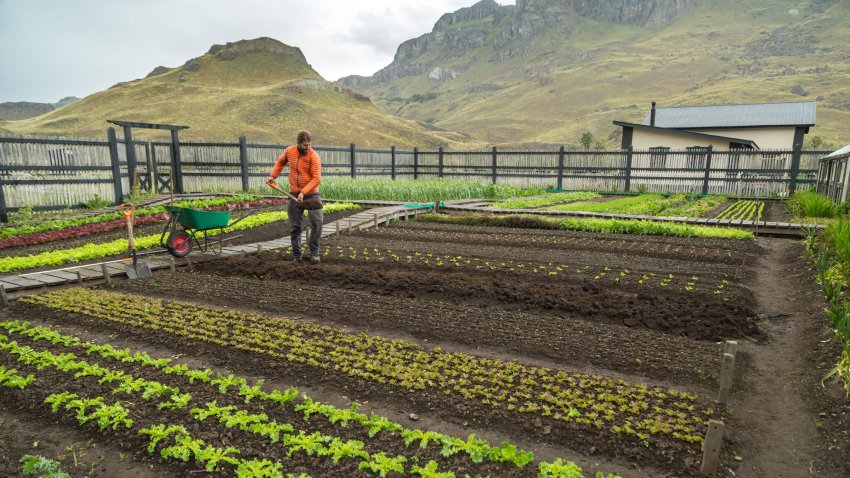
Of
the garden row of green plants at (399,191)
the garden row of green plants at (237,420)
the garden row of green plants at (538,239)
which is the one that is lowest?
the garden row of green plants at (237,420)

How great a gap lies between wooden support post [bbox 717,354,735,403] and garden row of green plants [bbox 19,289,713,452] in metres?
0.15

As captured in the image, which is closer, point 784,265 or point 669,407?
point 669,407

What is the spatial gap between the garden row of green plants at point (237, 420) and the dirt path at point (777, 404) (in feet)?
4.23

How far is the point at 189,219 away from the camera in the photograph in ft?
23.6

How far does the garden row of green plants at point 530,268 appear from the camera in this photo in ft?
21.0

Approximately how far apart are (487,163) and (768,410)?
2070cm

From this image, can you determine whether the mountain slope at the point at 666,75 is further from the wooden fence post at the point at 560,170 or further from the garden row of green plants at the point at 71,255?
the garden row of green plants at the point at 71,255

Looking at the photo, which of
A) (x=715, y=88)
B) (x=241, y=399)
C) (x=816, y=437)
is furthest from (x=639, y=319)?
(x=715, y=88)

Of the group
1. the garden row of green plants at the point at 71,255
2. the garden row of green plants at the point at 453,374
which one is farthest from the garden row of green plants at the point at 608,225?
the garden row of green plants at the point at 453,374

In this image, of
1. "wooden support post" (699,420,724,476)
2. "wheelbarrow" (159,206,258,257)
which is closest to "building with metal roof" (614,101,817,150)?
"wheelbarrow" (159,206,258,257)

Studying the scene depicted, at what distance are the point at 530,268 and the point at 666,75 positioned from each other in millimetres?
153355

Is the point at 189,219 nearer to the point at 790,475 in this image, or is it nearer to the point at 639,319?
the point at 639,319

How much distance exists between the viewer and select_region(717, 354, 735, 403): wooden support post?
3.29 m

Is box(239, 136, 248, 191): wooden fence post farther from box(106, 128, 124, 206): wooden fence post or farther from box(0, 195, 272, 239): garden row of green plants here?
box(0, 195, 272, 239): garden row of green plants
